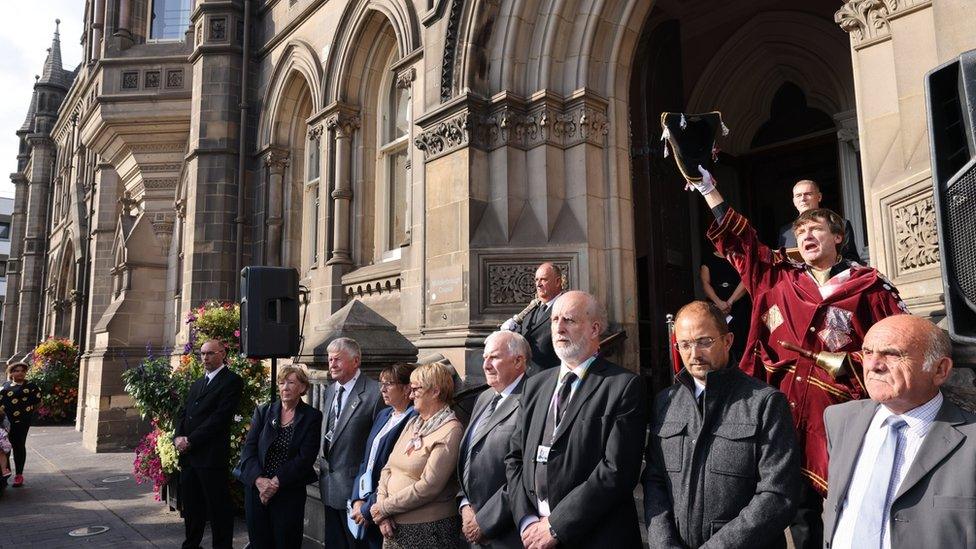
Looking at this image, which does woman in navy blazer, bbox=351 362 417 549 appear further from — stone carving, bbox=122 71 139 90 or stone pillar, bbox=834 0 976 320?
stone carving, bbox=122 71 139 90

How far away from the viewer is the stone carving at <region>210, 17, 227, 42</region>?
12711mm

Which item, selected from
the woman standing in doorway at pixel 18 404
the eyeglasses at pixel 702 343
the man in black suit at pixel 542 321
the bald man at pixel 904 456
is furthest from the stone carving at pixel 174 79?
the bald man at pixel 904 456

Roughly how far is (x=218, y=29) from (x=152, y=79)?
284cm

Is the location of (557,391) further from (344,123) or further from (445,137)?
(344,123)

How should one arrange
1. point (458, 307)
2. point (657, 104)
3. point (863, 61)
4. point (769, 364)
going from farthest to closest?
point (657, 104) < point (458, 307) < point (863, 61) < point (769, 364)

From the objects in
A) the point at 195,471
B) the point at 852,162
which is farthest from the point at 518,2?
the point at 195,471

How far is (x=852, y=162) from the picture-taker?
8.28 metres

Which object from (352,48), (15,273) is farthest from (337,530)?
(15,273)

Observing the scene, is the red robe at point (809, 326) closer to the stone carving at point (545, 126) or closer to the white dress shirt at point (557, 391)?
the white dress shirt at point (557, 391)

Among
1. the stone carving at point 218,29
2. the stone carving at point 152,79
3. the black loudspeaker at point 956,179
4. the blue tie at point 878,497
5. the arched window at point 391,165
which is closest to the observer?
the blue tie at point 878,497

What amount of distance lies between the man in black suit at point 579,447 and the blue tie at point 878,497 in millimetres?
827

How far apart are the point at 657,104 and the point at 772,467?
6.05 m

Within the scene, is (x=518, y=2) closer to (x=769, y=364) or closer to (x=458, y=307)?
(x=458, y=307)

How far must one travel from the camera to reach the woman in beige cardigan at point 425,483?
135 inches
